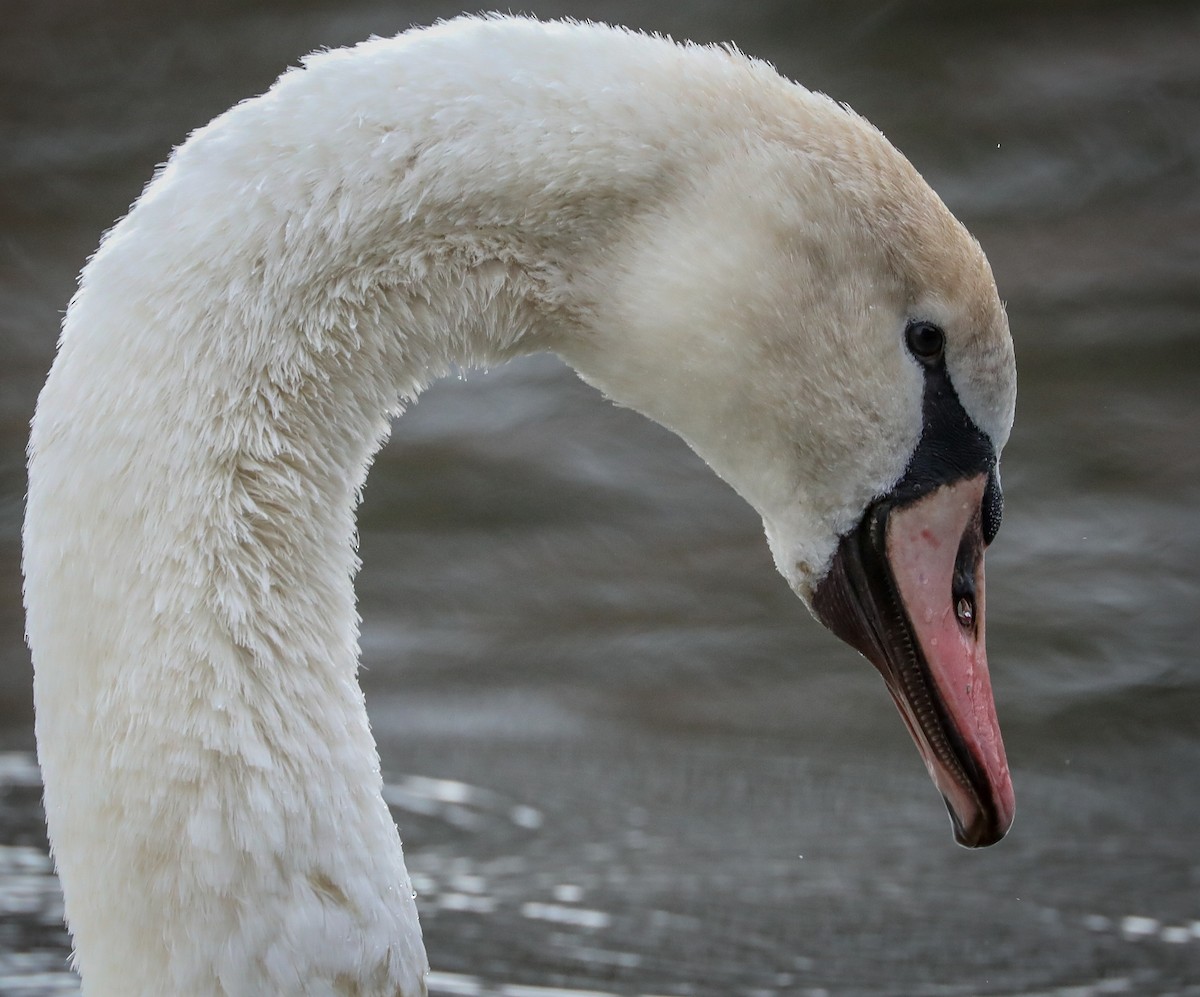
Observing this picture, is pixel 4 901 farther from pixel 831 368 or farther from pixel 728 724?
pixel 831 368

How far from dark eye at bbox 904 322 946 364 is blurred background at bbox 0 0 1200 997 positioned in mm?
1162

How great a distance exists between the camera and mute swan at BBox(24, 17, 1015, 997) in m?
1.18

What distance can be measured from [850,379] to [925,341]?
6cm

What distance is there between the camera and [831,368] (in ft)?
4.37

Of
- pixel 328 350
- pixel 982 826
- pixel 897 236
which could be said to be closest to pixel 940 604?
pixel 982 826

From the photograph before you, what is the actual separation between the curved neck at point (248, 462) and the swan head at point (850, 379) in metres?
0.07

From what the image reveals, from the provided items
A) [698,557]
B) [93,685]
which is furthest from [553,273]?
[698,557]

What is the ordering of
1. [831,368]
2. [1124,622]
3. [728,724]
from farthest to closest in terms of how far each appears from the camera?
[1124,622], [728,724], [831,368]

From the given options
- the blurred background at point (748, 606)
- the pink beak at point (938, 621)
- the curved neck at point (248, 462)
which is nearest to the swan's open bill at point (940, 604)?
the pink beak at point (938, 621)

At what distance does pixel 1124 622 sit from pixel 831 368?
7.45 ft

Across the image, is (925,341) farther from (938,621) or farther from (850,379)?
(938,621)

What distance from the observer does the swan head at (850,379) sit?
4.18ft

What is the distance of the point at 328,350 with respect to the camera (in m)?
1.24

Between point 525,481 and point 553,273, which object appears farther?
point 525,481
